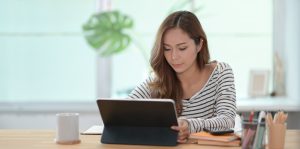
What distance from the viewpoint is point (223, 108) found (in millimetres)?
2111

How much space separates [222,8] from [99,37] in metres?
1.05

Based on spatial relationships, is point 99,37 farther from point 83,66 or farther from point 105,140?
point 105,140

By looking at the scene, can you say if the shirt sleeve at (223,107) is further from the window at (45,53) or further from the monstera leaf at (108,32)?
the window at (45,53)

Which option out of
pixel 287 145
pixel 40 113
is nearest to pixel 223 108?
pixel 287 145

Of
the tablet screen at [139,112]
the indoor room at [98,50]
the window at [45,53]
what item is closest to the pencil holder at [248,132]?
the tablet screen at [139,112]

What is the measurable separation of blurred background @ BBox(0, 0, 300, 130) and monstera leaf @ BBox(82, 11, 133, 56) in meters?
0.01

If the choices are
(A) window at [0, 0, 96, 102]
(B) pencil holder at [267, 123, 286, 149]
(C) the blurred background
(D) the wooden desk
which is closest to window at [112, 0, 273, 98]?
(C) the blurred background

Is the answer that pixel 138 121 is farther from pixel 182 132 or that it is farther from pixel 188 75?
pixel 188 75

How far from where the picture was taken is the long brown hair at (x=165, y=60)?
2.22m

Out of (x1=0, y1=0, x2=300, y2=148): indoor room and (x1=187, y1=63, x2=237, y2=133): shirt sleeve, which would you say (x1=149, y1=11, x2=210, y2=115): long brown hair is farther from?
(x1=0, y1=0, x2=300, y2=148): indoor room

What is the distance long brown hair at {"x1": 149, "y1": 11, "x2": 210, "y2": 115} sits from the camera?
222 cm

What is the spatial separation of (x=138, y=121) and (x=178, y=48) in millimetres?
588

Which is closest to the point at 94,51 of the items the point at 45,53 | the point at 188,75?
the point at 45,53

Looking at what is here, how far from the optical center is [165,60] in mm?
2283
